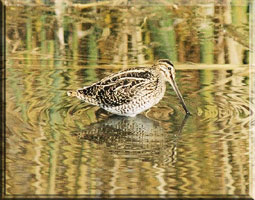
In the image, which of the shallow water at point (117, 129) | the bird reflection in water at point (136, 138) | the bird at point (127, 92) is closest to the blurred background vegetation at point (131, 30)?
the shallow water at point (117, 129)

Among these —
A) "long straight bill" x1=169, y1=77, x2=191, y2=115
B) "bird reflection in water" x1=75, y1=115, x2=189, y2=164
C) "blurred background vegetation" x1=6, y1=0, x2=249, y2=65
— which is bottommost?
"bird reflection in water" x1=75, y1=115, x2=189, y2=164

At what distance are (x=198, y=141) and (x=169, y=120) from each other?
70 centimetres

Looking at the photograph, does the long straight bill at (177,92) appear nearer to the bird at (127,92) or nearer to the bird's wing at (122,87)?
the bird at (127,92)

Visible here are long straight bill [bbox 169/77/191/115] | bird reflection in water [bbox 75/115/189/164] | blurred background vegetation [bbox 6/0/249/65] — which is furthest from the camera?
blurred background vegetation [bbox 6/0/249/65]

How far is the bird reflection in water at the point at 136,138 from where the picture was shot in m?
7.67

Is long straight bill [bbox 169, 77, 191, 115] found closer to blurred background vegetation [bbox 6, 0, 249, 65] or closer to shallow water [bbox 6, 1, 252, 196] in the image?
shallow water [bbox 6, 1, 252, 196]

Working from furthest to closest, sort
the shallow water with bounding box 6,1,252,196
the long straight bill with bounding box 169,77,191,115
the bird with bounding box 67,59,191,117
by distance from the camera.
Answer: the bird with bounding box 67,59,191,117 < the long straight bill with bounding box 169,77,191,115 < the shallow water with bounding box 6,1,252,196

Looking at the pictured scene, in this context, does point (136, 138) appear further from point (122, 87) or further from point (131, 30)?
point (131, 30)

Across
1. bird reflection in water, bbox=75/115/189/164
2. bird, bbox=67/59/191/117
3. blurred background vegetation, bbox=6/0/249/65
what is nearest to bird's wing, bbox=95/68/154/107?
bird, bbox=67/59/191/117

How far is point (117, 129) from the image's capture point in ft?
27.6

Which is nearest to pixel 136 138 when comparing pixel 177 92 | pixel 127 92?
pixel 127 92

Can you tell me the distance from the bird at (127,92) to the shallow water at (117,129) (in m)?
0.11

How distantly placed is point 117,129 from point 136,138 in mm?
399

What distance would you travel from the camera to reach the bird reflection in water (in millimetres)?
7668
